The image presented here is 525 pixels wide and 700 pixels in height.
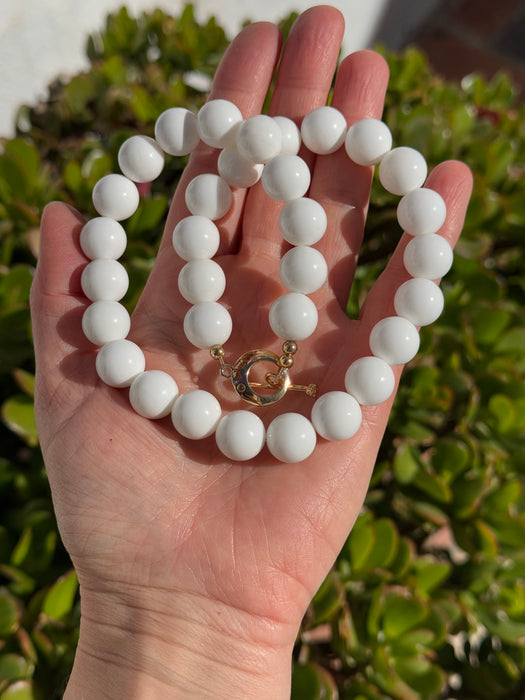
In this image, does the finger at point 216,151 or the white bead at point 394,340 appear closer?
the white bead at point 394,340

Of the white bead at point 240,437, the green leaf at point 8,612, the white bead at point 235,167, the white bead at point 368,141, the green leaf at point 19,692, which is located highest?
the white bead at point 368,141

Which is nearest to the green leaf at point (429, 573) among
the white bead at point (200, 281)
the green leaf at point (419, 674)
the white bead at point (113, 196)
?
the green leaf at point (419, 674)

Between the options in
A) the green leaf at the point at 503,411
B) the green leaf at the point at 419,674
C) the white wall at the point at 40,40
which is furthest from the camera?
the white wall at the point at 40,40

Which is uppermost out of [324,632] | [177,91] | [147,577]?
[177,91]

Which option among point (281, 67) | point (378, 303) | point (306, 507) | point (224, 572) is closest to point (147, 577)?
point (224, 572)

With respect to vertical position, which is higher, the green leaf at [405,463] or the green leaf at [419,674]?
the green leaf at [405,463]

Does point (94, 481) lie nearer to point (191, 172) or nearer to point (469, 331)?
point (191, 172)

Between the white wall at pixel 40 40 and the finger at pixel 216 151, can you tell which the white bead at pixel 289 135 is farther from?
the white wall at pixel 40 40
